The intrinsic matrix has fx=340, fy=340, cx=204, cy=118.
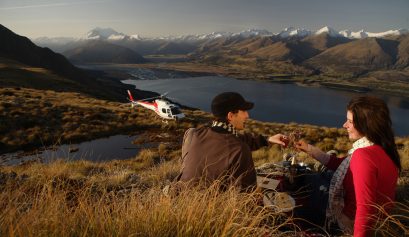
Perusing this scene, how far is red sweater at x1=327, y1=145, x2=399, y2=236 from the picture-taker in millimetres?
2809

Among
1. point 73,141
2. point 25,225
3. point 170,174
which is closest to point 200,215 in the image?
point 25,225

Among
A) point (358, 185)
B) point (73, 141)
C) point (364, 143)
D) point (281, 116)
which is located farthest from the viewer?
point (281, 116)

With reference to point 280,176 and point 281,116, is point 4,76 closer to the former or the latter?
point 281,116

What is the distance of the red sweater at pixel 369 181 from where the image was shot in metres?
2.81

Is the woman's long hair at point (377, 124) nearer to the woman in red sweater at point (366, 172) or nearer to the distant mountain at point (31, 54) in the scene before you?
the woman in red sweater at point (366, 172)

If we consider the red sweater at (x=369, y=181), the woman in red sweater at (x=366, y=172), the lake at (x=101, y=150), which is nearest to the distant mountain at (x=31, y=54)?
the lake at (x=101, y=150)

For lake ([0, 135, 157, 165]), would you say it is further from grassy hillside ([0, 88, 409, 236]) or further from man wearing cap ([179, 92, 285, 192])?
man wearing cap ([179, 92, 285, 192])

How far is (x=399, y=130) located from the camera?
7419cm

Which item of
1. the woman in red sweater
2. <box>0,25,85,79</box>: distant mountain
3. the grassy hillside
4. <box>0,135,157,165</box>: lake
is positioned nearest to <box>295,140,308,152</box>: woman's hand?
the woman in red sweater

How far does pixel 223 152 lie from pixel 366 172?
4.42 ft

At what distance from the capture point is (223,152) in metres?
3.53

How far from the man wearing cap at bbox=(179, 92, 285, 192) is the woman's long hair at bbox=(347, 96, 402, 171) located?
1145mm

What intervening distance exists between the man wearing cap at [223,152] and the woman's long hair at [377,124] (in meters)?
1.15

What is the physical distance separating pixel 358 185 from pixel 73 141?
21501 millimetres
